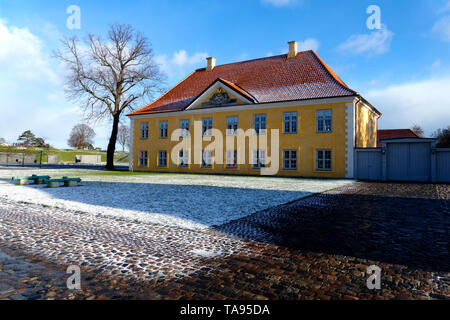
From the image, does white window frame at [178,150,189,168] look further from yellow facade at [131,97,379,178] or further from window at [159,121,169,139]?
window at [159,121,169,139]

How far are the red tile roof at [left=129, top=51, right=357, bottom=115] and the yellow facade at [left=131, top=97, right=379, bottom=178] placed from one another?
89 cm

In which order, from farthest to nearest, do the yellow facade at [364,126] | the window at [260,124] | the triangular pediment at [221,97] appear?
the triangular pediment at [221,97] → the window at [260,124] → the yellow facade at [364,126]

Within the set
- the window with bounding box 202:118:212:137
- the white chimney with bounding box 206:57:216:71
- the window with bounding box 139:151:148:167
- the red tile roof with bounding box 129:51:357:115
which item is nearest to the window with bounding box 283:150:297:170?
the red tile roof with bounding box 129:51:357:115

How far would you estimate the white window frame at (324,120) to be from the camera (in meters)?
22.7

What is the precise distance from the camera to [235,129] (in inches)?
1040

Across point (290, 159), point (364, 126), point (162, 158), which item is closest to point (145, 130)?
point (162, 158)

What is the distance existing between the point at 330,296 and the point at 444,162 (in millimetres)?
A: 21147

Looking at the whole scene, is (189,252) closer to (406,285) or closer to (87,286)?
(87,286)

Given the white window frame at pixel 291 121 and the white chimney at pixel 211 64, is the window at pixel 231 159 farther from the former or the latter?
the white chimney at pixel 211 64

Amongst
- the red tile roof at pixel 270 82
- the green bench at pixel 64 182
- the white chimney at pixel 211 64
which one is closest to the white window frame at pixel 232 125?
the red tile roof at pixel 270 82

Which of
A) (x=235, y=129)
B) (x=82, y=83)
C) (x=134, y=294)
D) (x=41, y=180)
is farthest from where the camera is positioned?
(x=82, y=83)

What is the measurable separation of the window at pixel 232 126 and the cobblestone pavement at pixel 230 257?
1946 cm

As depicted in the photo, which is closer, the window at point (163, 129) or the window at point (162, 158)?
the window at point (163, 129)
